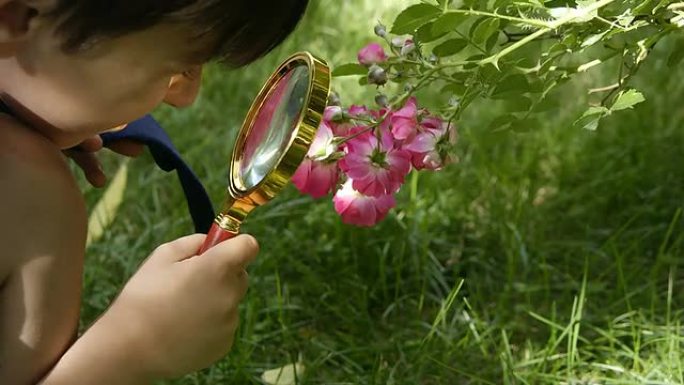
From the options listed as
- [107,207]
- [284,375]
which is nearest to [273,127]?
[284,375]

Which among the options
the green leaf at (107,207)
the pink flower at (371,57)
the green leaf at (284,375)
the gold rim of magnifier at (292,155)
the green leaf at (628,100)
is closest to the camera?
the gold rim of magnifier at (292,155)

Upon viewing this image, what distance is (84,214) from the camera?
124 centimetres

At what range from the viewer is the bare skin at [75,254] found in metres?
1.17

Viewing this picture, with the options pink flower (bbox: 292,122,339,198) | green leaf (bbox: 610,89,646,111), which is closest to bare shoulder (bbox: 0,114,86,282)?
pink flower (bbox: 292,122,339,198)

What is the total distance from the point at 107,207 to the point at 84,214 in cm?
90

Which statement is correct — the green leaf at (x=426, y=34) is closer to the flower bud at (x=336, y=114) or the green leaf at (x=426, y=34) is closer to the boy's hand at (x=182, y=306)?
the flower bud at (x=336, y=114)

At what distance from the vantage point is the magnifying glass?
3.74 ft

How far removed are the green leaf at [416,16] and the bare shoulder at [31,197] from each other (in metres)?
0.39

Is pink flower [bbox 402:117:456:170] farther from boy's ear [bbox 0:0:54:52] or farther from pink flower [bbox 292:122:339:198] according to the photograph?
boy's ear [bbox 0:0:54:52]

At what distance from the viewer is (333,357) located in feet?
5.72

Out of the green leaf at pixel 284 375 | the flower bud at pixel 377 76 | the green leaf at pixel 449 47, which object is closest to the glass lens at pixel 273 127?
the flower bud at pixel 377 76

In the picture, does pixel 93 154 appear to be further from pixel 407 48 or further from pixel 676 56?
pixel 676 56

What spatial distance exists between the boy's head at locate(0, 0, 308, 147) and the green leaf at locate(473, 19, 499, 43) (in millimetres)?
230

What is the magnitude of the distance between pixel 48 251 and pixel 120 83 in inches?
7.0
